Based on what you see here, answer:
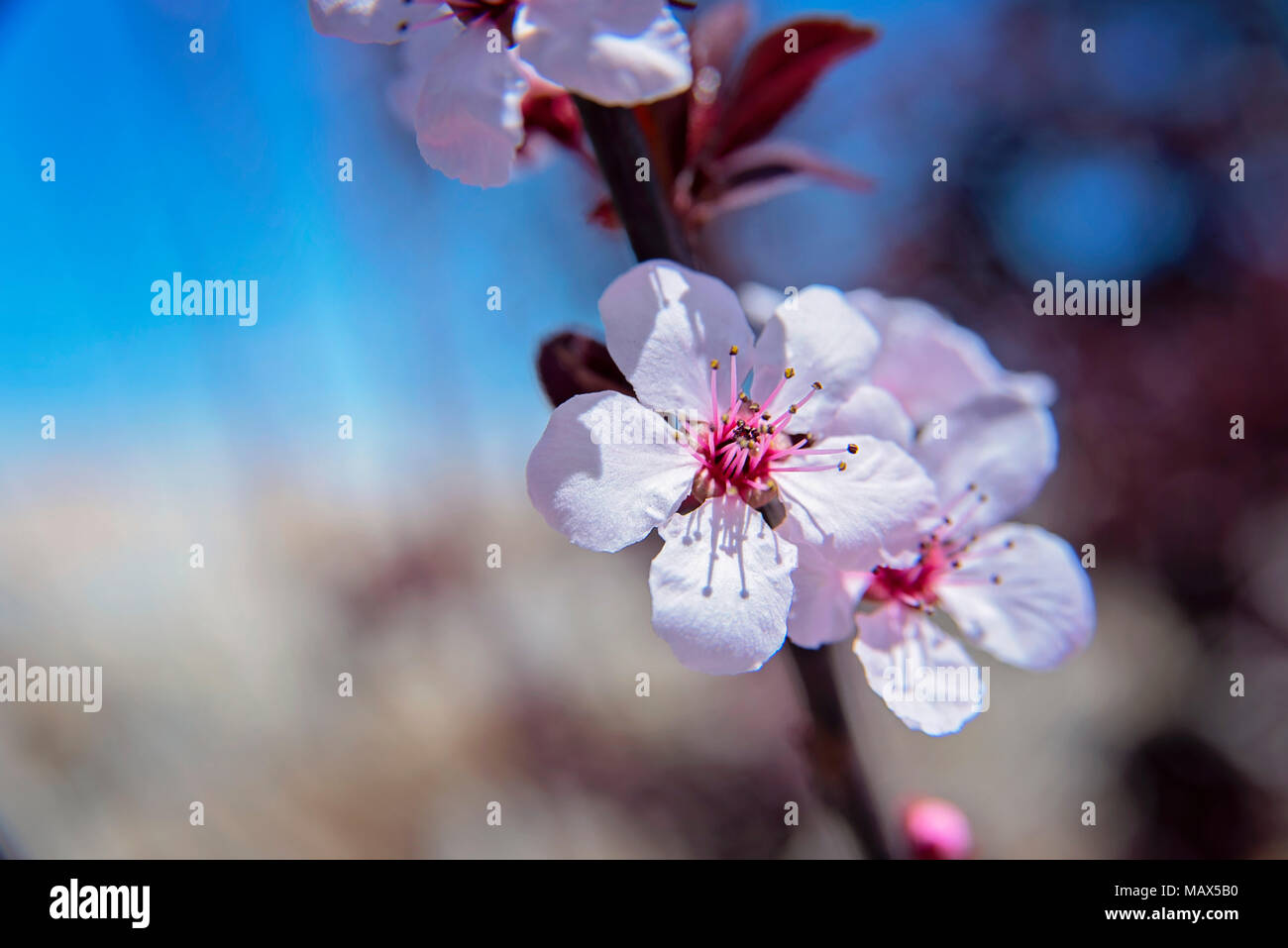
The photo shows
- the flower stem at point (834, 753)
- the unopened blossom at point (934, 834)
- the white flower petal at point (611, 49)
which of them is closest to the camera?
the white flower petal at point (611, 49)

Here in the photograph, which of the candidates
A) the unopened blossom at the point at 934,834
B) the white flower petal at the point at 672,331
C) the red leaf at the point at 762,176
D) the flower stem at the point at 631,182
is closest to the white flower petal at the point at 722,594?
the white flower petal at the point at 672,331

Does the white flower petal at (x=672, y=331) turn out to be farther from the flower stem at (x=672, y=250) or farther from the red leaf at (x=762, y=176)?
the red leaf at (x=762, y=176)

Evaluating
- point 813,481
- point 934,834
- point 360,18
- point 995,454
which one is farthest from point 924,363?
point 934,834

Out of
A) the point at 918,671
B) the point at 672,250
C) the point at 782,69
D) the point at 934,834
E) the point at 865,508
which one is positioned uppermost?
the point at 782,69

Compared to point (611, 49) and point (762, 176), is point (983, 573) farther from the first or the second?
point (611, 49)

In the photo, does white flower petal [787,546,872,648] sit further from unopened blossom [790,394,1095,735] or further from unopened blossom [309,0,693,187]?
unopened blossom [309,0,693,187]

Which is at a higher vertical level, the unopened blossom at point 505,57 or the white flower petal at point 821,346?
the unopened blossom at point 505,57
